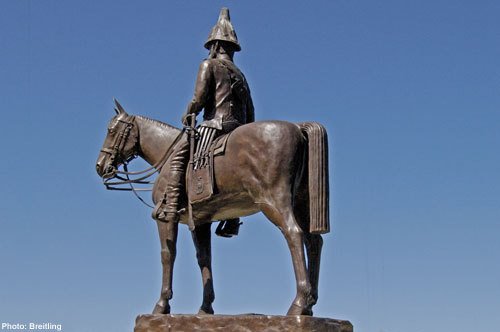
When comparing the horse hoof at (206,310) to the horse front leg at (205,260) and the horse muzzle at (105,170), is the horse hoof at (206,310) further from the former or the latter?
the horse muzzle at (105,170)

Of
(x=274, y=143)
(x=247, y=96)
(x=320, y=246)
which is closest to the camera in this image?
(x=274, y=143)

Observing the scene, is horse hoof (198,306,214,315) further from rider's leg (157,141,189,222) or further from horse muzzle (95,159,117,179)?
horse muzzle (95,159,117,179)

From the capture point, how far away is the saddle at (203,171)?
37.4ft

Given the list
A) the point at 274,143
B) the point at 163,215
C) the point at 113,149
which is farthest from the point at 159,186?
the point at 274,143

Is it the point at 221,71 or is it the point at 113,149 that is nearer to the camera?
the point at 221,71

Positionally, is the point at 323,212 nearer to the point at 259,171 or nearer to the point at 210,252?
the point at 259,171

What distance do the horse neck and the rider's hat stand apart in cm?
144

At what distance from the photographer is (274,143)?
35.2ft

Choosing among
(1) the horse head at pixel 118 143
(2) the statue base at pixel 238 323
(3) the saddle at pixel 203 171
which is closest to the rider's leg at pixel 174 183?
(3) the saddle at pixel 203 171

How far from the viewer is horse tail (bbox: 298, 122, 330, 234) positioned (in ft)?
35.3

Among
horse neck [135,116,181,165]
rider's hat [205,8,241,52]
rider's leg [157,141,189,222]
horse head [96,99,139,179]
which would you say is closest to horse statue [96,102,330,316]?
rider's leg [157,141,189,222]

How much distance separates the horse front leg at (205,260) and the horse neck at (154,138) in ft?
4.22

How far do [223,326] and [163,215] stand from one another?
2043 millimetres

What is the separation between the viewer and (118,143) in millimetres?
13000
